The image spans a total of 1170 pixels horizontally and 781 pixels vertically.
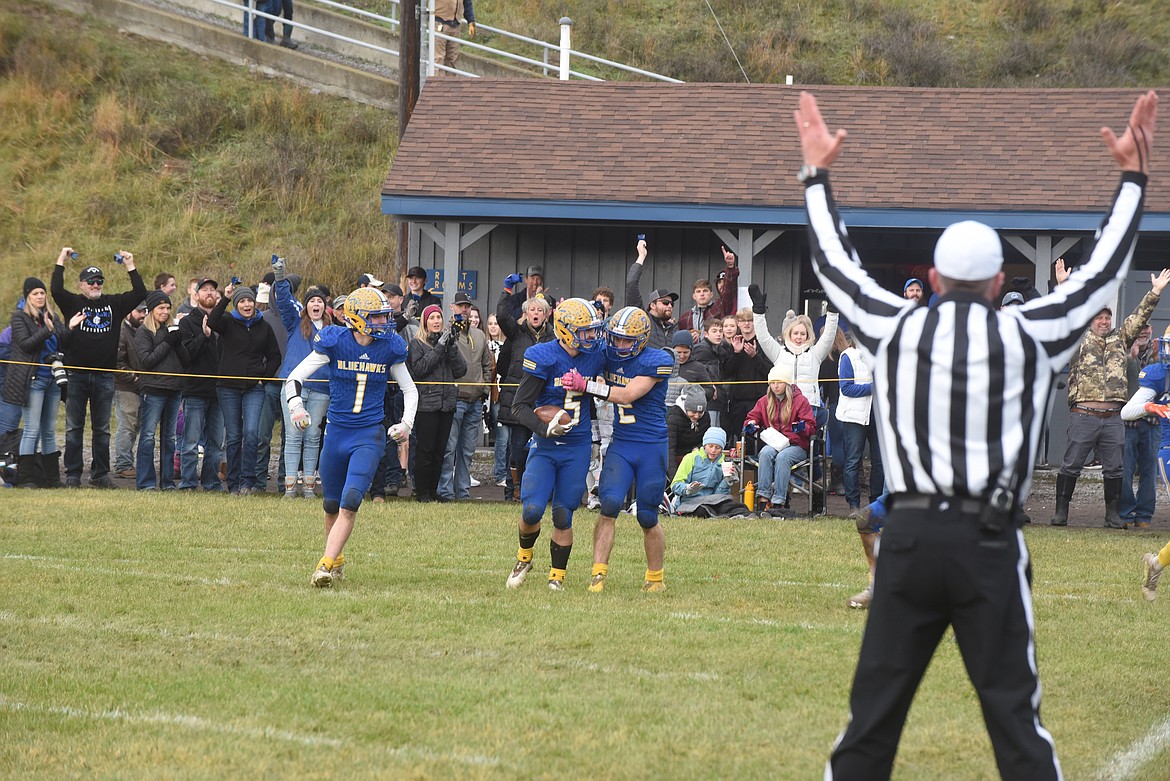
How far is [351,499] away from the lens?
10.3 meters

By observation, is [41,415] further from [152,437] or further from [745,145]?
[745,145]

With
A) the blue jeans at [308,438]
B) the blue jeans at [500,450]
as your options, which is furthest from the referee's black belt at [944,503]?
the blue jeans at [500,450]

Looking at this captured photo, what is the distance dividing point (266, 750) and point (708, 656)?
2.84 m

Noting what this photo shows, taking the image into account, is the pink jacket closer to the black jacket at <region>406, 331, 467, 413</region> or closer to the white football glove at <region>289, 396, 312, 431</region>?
the black jacket at <region>406, 331, 467, 413</region>

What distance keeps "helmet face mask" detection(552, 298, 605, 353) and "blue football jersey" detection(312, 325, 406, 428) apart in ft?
4.59

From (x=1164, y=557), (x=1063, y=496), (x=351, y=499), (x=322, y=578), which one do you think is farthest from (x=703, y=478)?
(x=1164, y=557)

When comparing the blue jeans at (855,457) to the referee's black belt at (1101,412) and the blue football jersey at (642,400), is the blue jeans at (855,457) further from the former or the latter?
the blue football jersey at (642,400)

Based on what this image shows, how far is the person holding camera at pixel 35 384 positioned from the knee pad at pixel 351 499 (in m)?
6.51

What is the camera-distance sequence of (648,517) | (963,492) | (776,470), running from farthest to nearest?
1. (776,470)
2. (648,517)
3. (963,492)

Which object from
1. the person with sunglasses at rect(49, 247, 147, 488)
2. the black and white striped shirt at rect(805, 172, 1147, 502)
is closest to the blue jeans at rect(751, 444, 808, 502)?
the person with sunglasses at rect(49, 247, 147, 488)

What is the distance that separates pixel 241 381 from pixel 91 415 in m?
1.75

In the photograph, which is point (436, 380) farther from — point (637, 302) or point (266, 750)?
point (266, 750)

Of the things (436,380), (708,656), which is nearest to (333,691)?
(708,656)

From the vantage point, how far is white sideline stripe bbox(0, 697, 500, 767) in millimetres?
6043
